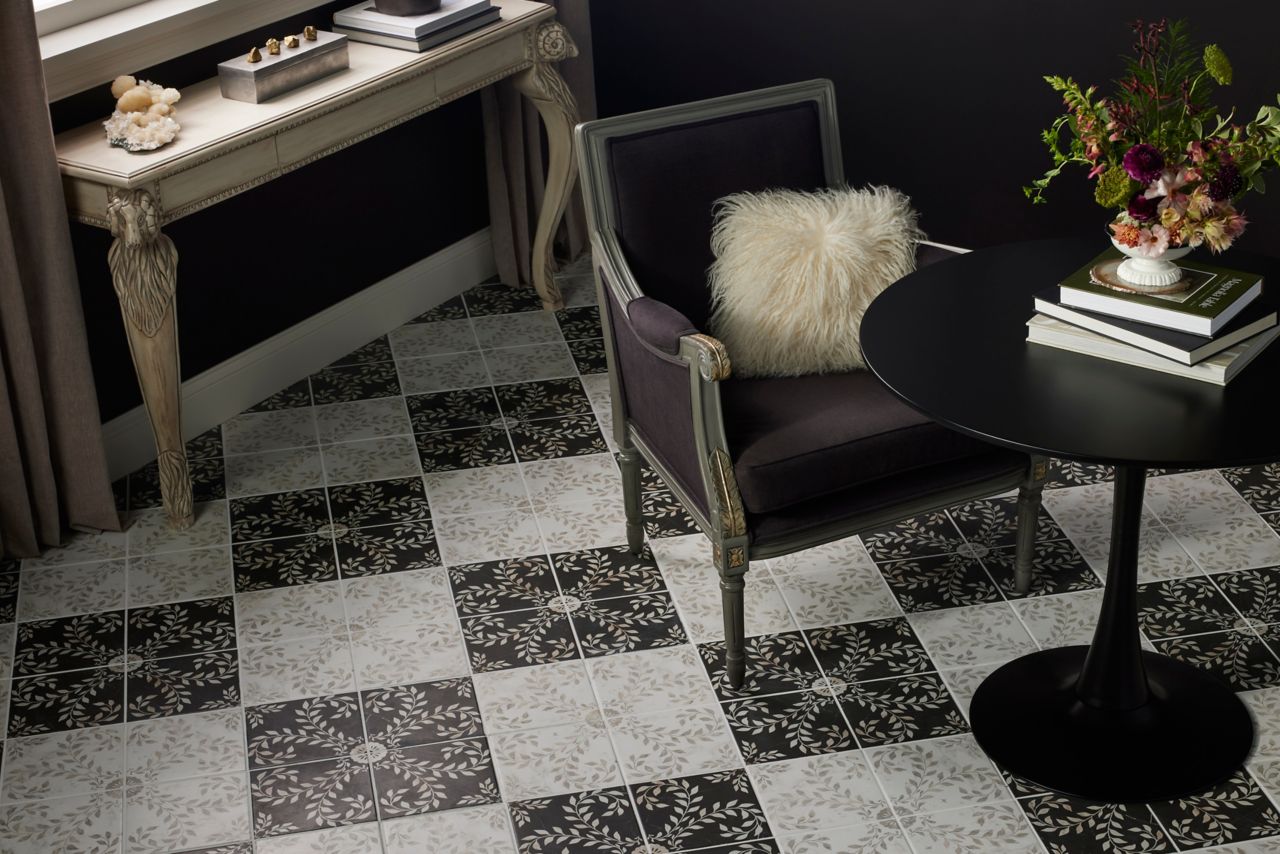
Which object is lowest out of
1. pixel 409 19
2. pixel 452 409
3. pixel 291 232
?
pixel 452 409

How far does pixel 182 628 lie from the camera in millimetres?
2895

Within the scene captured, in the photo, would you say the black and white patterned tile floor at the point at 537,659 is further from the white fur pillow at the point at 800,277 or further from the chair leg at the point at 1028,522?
the white fur pillow at the point at 800,277

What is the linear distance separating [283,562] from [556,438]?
0.76 meters

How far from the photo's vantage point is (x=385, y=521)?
3.22 meters

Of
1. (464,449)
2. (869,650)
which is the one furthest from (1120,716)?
(464,449)

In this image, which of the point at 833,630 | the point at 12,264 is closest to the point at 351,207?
the point at 12,264

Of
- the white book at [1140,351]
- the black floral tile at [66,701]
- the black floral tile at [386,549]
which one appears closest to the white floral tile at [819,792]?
the white book at [1140,351]

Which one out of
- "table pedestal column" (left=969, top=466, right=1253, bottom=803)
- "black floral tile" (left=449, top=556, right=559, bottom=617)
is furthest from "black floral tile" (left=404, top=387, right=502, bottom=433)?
"table pedestal column" (left=969, top=466, right=1253, bottom=803)

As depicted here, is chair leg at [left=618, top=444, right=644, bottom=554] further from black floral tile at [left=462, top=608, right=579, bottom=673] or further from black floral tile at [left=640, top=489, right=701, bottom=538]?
black floral tile at [left=462, top=608, right=579, bottom=673]

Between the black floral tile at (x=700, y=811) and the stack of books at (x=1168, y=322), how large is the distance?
0.90 m

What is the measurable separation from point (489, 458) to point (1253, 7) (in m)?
2.09

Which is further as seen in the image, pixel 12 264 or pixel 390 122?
pixel 390 122

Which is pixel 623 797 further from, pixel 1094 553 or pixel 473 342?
pixel 473 342

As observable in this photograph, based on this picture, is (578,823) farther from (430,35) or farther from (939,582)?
(430,35)
